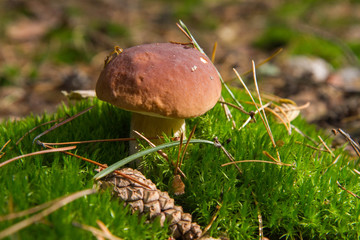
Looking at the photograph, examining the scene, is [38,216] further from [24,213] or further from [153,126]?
[153,126]

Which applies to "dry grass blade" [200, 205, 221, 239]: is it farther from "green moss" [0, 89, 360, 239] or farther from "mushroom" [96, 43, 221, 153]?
"mushroom" [96, 43, 221, 153]

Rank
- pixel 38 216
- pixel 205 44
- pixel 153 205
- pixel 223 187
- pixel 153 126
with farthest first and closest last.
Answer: pixel 205 44 < pixel 153 126 < pixel 223 187 < pixel 153 205 < pixel 38 216

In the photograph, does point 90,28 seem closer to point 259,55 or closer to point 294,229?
point 259,55

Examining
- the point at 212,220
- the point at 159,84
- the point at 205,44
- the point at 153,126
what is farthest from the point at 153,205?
the point at 205,44

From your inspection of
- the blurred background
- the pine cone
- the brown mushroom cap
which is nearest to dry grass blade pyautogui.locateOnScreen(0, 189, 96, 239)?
the pine cone

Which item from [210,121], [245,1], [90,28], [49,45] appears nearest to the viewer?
[210,121]

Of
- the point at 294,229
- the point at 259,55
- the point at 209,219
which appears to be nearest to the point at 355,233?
the point at 294,229

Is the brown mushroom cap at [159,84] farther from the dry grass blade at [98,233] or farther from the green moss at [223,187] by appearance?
the dry grass blade at [98,233]
